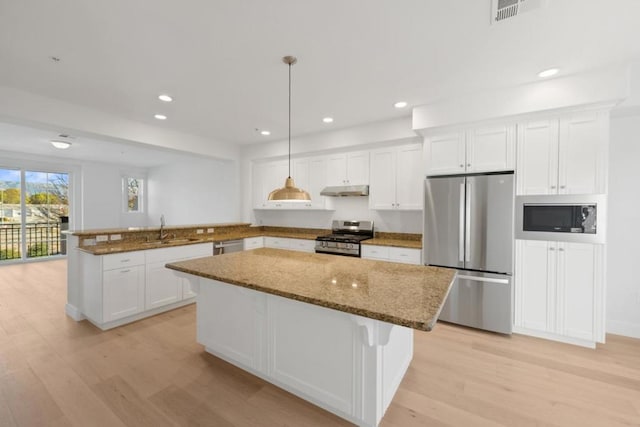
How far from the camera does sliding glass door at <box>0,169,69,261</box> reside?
238 inches

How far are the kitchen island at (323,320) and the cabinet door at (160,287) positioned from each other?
1373mm

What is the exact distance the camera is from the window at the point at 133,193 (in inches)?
325

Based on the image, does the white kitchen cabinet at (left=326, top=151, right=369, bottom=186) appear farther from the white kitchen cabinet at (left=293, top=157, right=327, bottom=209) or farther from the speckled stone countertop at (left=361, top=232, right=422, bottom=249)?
the speckled stone countertop at (left=361, top=232, right=422, bottom=249)

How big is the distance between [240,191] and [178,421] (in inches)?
167

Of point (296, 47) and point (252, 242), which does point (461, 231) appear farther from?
point (252, 242)

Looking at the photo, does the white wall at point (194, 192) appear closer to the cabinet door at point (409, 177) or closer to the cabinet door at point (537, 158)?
the cabinet door at point (409, 177)

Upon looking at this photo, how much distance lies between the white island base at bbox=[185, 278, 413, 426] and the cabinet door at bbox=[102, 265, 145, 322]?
134 cm

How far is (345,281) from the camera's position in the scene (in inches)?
70.4

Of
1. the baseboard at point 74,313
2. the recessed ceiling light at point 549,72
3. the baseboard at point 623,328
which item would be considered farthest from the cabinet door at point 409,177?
the baseboard at point 74,313

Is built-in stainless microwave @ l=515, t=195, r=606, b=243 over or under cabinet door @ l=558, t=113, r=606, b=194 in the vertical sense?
under

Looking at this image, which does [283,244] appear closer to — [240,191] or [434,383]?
[240,191]

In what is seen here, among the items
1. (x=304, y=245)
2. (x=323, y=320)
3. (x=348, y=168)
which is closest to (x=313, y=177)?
(x=348, y=168)

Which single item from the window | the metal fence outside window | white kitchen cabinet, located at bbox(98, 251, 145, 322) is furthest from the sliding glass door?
white kitchen cabinet, located at bbox(98, 251, 145, 322)

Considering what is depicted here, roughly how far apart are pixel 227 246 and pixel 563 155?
4390 millimetres
